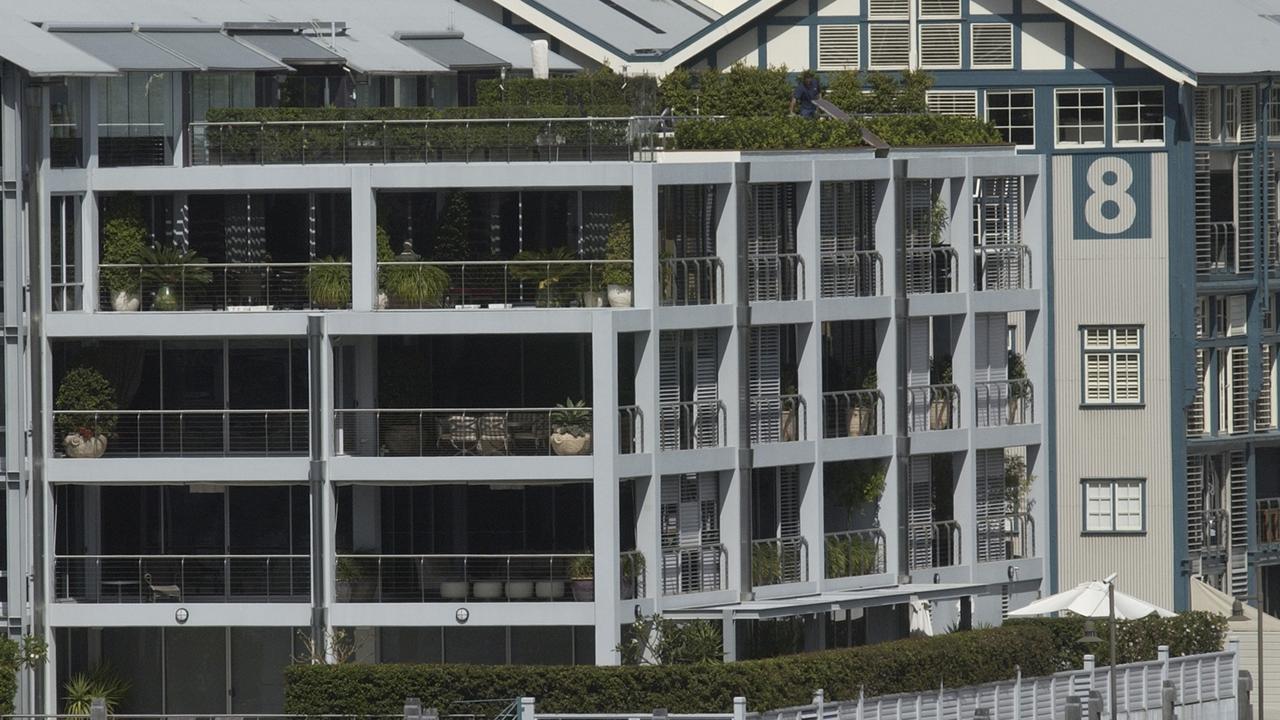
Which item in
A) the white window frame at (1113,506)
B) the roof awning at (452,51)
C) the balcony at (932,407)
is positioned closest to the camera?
the balcony at (932,407)

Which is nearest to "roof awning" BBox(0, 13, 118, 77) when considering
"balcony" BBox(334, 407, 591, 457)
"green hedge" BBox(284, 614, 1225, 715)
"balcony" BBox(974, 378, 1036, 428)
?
"balcony" BBox(334, 407, 591, 457)

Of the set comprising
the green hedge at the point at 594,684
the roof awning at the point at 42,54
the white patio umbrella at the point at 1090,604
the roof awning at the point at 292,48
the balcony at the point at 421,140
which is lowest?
the green hedge at the point at 594,684

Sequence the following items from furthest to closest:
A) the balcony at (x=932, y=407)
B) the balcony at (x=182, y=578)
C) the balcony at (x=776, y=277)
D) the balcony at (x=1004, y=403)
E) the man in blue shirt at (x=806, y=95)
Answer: the balcony at (x=1004, y=403), the balcony at (x=932, y=407), the man in blue shirt at (x=806, y=95), the balcony at (x=776, y=277), the balcony at (x=182, y=578)

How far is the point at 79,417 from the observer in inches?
2687

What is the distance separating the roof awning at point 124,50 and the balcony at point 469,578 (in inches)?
364

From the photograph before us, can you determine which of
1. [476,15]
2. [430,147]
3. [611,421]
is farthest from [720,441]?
[476,15]

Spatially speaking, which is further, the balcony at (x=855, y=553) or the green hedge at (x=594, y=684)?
the balcony at (x=855, y=553)

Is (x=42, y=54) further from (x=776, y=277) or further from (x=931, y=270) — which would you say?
(x=931, y=270)

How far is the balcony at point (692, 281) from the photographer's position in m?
69.0

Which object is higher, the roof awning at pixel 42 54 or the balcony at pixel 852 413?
the roof awning at pixel 42 54

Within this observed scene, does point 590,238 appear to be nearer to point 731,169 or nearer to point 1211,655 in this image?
point 731,169

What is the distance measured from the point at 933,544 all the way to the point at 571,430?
9.81 meters

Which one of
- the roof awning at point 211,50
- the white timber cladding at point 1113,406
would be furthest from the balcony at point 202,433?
the white timber cladding at point 1113,406

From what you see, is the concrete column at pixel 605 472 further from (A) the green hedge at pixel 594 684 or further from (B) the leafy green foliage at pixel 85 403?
(B) the leafy green foliage at pixel 85 403
